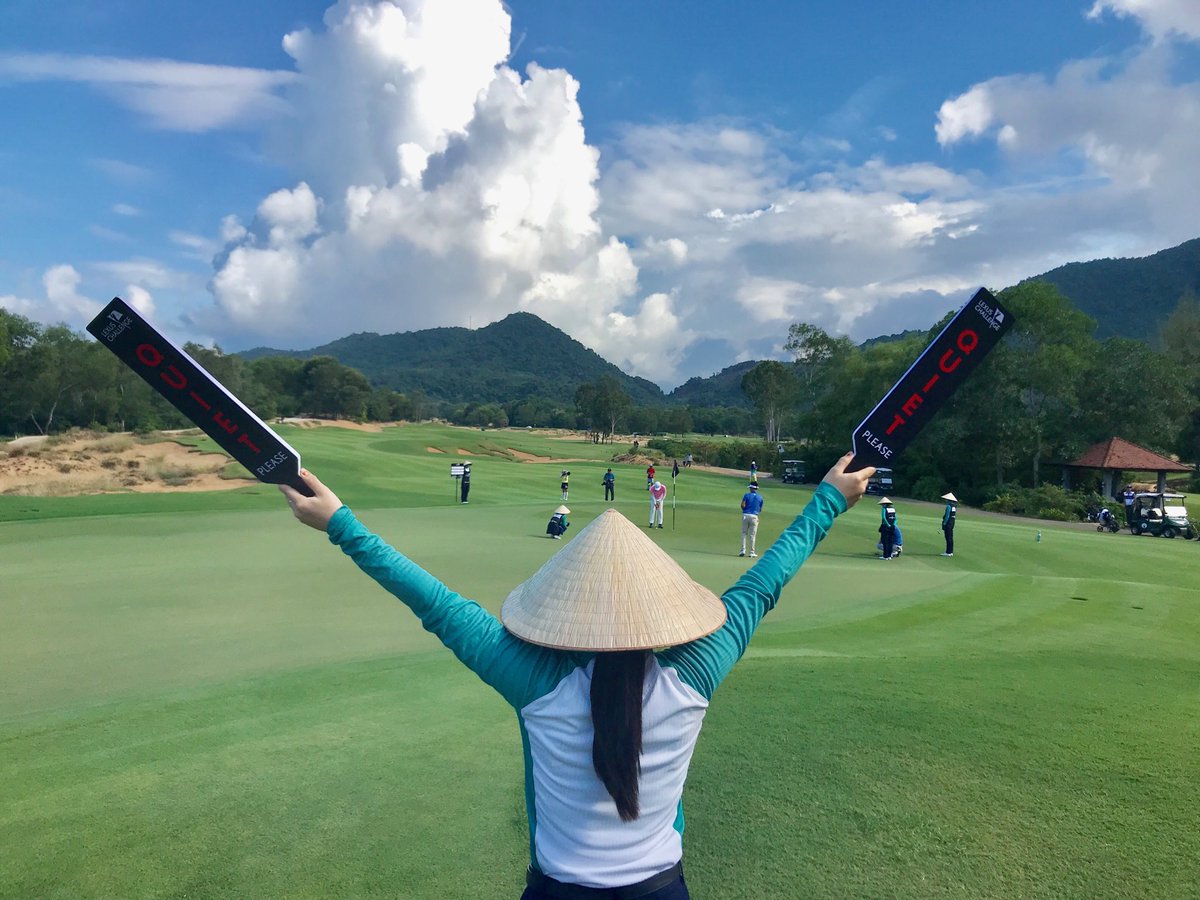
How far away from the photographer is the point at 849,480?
2.97 m

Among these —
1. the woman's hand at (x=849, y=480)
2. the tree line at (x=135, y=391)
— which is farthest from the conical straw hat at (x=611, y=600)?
the tree line at (x=135, y=391)

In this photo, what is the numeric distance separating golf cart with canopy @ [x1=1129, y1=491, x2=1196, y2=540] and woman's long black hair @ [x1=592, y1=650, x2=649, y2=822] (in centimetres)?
3266

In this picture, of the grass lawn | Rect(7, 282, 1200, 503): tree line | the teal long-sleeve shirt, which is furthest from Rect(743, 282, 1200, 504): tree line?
the teal long-sleeve shirt

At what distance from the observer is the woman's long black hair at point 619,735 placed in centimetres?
219

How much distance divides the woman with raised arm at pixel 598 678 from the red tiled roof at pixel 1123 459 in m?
43.6

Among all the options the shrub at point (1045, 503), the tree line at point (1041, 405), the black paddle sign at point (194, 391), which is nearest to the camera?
the black paddle sign at point (194, 391)

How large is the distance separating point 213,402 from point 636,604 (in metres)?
1.56

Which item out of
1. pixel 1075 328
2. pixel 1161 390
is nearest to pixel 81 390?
pixel 1075 328

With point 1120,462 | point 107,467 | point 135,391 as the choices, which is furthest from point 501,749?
point 135,391

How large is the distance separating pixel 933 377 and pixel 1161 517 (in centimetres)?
3206

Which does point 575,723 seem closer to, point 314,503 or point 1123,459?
point 314,503

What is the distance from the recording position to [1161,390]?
141 feet

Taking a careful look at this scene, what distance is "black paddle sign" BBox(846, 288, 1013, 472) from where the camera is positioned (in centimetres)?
273

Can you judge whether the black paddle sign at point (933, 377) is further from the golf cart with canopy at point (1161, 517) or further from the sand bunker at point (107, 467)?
the sand bunker at point (107, 467)
